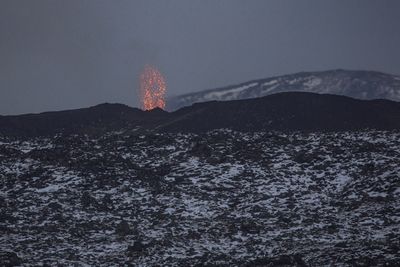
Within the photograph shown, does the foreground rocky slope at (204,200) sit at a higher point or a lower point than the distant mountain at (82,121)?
lower

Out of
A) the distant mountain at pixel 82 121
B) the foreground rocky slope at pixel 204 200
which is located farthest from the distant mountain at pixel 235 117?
the foreground rocky slope at pixel 204 200

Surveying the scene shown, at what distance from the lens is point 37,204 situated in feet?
110

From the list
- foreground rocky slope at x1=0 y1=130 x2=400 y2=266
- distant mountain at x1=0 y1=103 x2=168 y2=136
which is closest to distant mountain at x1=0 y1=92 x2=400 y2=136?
distant mountain at x1=0 y1=103 x2=168 y2=136

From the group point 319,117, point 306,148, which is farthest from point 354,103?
point 306,148

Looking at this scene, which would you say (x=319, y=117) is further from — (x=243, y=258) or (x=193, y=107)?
(x=243, y=258)

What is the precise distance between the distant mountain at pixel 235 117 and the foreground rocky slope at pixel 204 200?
39.4ft

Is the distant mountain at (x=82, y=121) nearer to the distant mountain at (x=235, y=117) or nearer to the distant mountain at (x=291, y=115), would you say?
the distant mountain at (x=235, y=117)

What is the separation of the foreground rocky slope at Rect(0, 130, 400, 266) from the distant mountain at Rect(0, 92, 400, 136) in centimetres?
1199

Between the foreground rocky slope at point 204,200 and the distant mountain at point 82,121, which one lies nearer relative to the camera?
the foreground rocky slope at point 204,200

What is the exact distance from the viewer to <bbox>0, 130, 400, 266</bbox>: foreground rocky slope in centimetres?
2694

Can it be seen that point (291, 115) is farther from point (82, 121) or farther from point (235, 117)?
point (82, 121)

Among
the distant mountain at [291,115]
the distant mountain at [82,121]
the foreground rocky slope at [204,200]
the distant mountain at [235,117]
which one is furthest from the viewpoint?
the distant mountain at [82,121]

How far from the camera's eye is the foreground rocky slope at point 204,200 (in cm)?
2694

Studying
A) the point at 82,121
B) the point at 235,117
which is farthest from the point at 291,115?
the point at 82,121
